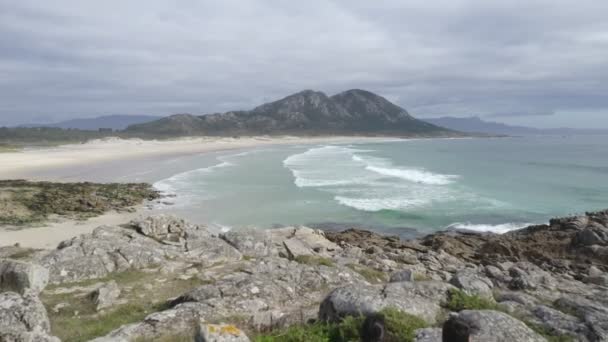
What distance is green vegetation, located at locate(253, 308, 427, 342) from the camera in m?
6.46

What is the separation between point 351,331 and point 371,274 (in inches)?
260

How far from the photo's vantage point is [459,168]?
61281mm

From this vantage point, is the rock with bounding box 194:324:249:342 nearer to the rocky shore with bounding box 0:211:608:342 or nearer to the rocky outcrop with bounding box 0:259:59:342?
the rocky shore with bounding box 0:211:608:342

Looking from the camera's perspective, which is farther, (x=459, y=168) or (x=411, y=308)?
(x=459, y=168)

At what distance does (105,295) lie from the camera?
9781mm

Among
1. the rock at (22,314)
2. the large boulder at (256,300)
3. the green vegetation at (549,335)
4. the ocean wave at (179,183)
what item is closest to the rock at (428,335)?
the green vegetation at (549,335)

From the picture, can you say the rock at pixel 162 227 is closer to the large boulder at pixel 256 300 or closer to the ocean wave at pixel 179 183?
the large boulder at pixel 256 300

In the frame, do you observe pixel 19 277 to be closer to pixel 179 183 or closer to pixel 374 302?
pixel 374 302

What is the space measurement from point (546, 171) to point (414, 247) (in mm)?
46216

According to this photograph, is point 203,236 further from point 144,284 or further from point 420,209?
point 420,209

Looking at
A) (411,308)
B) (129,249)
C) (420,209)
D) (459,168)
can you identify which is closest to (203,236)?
(129,249)

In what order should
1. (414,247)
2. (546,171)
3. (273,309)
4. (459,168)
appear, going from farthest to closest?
(459,168)
(546,171)
(414,247)
(273,309)

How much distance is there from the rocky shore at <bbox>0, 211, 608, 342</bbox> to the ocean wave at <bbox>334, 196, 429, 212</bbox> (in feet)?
38.0

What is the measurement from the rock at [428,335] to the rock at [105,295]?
6918 mm
